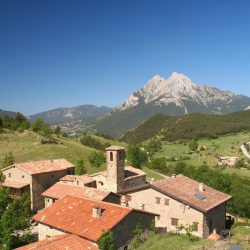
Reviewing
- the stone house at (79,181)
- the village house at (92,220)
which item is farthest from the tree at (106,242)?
the stone house at (79,181)

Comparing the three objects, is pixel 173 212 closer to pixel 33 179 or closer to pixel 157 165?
pixel 33 179

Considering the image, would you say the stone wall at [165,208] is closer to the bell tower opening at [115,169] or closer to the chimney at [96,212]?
the bell tower opening at [115,169]

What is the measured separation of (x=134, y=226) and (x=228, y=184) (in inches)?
1508

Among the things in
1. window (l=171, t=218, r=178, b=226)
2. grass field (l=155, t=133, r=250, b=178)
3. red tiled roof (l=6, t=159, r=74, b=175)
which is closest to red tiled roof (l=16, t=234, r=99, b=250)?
window (l=171, t=218, r=178, b=226)

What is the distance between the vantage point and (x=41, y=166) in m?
54.6

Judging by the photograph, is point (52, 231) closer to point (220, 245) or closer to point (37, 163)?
point (220, 245)

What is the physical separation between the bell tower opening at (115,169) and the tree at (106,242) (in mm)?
16222

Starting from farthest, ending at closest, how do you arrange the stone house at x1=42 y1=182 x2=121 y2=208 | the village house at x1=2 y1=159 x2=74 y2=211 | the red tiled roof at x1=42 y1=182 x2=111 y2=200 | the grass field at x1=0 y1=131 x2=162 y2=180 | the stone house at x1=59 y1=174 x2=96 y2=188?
the grass field at x1=0 y1=131 x2=162 y2=180 < the village house at x1=2 y1=159 x2=74 y2=211 < the stone house at x1=59 y1=174 x2=96 y2=188 < the red tiled roof at x1=42 y1=182 x2=111 y2=200 < the stone house at x1=42 y1=182 x2=121 y2=208

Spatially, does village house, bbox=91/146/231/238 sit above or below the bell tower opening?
below

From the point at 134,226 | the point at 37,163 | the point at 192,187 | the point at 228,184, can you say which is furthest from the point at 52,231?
the point at 228,184

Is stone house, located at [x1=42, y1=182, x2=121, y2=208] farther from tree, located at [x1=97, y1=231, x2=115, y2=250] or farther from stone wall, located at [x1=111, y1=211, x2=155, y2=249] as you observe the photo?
tree, located at [x1=97, y1=231, x2=115, y2=250]

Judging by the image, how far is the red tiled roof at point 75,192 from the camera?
40.8 metres

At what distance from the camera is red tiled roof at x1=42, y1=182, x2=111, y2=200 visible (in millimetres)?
40775

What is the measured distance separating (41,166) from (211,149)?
124752 millimetres
